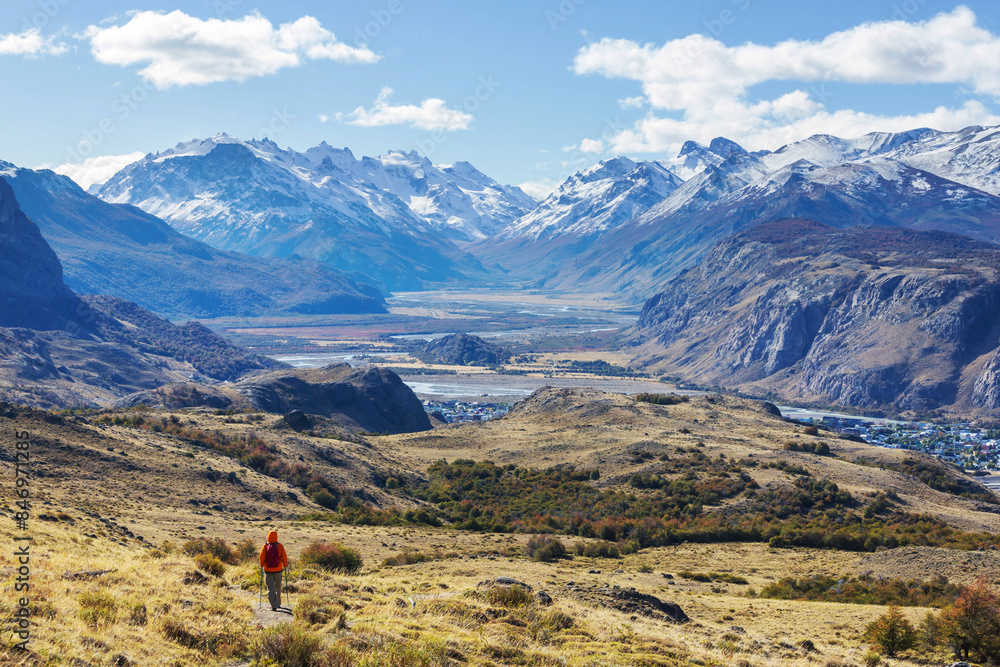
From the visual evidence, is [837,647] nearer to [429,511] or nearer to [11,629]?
[11,629]

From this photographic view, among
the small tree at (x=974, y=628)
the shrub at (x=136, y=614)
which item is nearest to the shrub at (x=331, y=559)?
the shrub at (x=136, y=614)

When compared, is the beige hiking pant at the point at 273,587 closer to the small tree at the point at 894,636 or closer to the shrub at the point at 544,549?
the small tree at the point at 894,636

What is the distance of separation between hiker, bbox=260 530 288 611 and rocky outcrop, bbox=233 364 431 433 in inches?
4017

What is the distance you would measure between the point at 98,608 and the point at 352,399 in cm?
11753

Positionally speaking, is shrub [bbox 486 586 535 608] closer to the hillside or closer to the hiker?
the hillside

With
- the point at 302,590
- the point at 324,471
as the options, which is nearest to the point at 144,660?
the point at 302,590

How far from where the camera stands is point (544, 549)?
45250 millimetres

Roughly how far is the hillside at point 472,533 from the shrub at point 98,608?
0.15m

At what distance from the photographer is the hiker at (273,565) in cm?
2123

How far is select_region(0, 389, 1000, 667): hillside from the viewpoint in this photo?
20719 mm

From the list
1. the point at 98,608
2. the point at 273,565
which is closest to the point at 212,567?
the point at 273,565

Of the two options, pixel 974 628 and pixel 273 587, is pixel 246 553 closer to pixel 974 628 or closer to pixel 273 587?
pixel 273 587

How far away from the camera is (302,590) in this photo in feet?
81.4

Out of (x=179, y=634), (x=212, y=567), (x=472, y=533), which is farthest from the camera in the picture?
(x=472, y=533)
